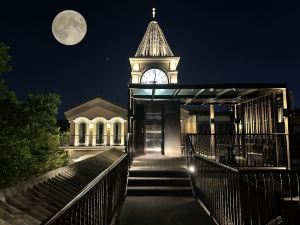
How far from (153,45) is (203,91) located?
53.7 feet

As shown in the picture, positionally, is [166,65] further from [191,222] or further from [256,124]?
[191,222]

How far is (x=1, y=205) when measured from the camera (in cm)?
283

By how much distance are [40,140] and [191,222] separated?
13842mm

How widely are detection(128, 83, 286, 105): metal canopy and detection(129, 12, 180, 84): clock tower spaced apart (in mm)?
9669

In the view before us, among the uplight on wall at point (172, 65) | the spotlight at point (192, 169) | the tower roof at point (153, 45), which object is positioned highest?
the tower roof at point (153, 45)

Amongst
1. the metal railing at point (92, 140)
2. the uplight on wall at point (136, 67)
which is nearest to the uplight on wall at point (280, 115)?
the uplight on wall at point (136, 67)

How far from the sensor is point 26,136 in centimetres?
1598

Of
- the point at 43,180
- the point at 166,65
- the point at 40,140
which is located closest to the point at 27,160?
the point at 40,140

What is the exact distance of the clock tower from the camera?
24.3m

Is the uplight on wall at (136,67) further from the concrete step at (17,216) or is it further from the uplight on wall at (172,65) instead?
the concrete step at (17,216)

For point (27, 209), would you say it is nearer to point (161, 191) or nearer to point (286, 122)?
point (161, 191)

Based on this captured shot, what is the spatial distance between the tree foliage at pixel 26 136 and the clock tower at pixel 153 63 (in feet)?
28.2

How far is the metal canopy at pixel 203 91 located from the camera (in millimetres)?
10617

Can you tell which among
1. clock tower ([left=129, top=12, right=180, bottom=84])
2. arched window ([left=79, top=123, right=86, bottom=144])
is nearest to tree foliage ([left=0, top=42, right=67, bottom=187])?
arched window ([left=79, top=123, right=86, bottom=144])
